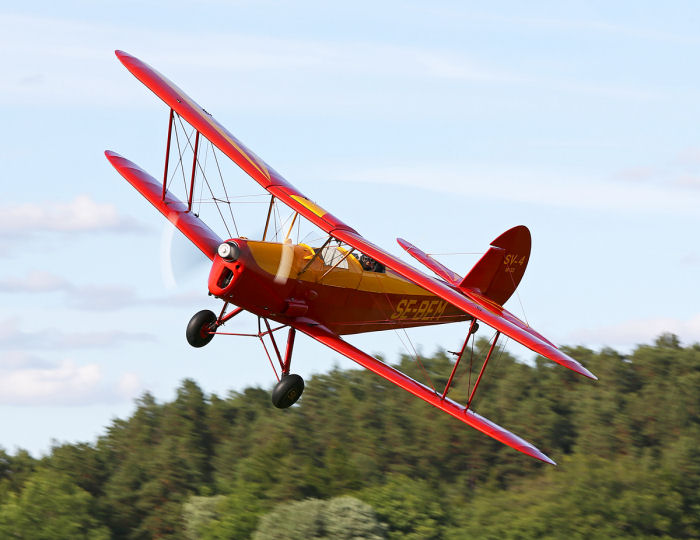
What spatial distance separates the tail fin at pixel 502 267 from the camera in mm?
19859

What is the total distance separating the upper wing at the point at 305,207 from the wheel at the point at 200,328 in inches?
80.0

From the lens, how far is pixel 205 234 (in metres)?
16.5

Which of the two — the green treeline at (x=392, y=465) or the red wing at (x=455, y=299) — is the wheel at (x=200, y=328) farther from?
the green treeline at (x=392, y=465)

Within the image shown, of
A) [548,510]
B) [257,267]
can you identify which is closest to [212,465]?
[548,510]

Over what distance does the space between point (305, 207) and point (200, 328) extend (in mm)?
2332

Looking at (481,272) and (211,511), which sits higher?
(211,511)

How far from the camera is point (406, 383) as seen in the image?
1603cm

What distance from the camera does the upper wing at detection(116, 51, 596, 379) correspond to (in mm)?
14336

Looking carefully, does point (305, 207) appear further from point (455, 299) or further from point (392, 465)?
point (392, 465)

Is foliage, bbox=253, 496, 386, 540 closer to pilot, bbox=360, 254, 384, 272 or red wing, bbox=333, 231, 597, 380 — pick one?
pilot, bbox=360, 254, 384, 272

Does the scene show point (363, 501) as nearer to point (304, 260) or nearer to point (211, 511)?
point (211, 511)

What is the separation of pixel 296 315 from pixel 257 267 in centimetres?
117

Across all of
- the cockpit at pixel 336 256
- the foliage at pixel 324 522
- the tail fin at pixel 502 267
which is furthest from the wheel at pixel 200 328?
the foliage at pixel 324 522

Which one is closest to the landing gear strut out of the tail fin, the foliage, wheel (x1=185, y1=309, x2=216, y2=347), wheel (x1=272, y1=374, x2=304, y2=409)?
wheel (x1=272, y1=374, x2=304, y2=409)
